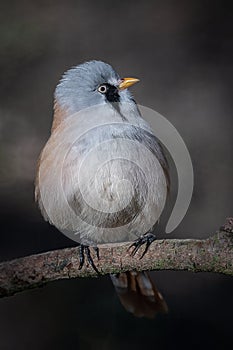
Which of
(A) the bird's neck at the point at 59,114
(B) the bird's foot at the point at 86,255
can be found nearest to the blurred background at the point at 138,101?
(A) the bird's neck at the point at 59,114

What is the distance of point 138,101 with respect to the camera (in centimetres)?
629

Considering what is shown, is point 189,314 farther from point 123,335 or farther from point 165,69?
point 165,69

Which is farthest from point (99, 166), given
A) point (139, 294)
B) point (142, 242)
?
point (139, 294)

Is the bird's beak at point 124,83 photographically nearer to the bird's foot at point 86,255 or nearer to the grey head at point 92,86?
the grey head at point 92,86

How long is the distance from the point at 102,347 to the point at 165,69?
2.81 m

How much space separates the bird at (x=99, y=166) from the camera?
3.34 meters

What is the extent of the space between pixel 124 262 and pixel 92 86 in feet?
2.77

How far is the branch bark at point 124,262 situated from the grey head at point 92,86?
70 cm

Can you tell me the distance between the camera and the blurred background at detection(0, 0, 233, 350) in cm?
480

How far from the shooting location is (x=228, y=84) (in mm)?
6559

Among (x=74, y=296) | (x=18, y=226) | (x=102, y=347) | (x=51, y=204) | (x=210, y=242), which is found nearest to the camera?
(x=210, y=242)

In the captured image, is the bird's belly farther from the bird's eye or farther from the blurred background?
the blurred background

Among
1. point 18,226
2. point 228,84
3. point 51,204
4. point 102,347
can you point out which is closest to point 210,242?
point 51,204

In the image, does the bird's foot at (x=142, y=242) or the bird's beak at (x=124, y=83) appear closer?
the bird's foot at (x=142, y=242)
